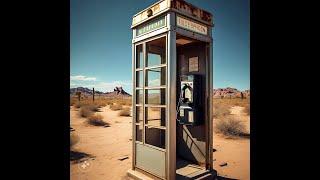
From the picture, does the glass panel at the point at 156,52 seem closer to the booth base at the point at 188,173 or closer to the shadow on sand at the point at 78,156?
the booth base at the point at 188,173

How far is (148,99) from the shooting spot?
14.4 feet

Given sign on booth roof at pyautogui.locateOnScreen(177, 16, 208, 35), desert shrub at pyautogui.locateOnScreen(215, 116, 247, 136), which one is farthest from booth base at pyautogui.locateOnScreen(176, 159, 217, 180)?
desert shrub at pyautogui.locateOnScreen(215, 116, 247, 136)

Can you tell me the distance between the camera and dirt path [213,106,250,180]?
4.89 meters

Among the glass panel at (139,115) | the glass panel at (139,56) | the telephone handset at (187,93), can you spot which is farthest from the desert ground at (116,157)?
the glass panel at (139,56)

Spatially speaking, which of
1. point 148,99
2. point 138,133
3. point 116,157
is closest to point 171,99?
point 148,99

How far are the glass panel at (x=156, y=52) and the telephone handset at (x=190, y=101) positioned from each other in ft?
A: 2.29

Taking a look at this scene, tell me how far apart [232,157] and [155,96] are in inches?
118

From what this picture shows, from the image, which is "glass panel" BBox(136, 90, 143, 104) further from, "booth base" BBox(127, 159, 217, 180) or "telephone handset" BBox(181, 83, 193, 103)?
"booth base" BBox(127, 159, 217, 180)

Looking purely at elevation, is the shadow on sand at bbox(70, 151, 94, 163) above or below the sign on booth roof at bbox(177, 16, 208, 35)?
below

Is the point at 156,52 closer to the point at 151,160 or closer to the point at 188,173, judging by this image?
the point at 151,160
